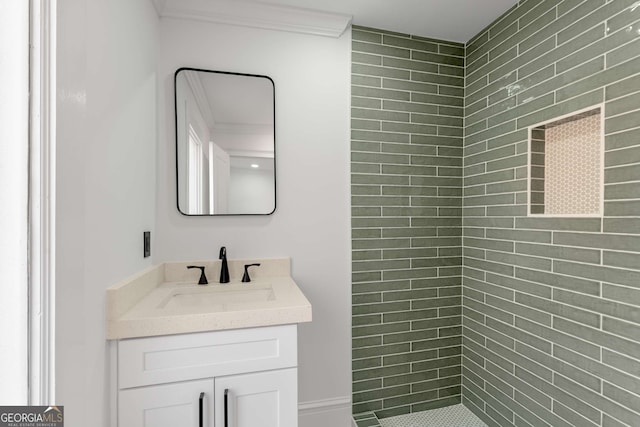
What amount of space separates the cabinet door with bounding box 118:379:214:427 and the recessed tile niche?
174 cm

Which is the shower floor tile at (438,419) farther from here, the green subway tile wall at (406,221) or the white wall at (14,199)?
A: the white wall at (14,199)

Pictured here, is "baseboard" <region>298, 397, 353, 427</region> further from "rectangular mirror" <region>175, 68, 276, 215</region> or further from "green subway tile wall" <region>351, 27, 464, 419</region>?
"rectangular mirror" <region>175, 68, 276, 215</region>

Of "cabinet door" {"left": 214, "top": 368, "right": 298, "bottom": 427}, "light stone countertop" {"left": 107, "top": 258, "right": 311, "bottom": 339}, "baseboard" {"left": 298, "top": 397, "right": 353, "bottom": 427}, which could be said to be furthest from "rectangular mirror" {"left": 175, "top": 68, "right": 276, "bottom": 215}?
"baseboard" {"left": 298, "top": 397, "right": 353, "bottom": 427}

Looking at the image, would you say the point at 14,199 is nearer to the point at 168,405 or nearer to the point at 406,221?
the point at 168,405

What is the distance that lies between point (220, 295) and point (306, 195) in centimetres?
73

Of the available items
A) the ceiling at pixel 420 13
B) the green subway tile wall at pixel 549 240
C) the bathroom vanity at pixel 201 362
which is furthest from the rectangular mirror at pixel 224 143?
the green subway tile wall at pixel 549 240

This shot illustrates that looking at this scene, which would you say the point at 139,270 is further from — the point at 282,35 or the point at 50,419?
the point at 282,35

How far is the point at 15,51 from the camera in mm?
667

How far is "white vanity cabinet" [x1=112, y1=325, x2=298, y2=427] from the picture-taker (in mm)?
1063

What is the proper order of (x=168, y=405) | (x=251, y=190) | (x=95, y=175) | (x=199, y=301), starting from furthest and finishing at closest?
(x=251, y=190)
(x=199, y=301)
(x=168, y=405)
(x=95, y=175)

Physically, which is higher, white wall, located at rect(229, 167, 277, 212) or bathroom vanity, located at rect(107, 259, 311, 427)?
white wall, located at rect(229, 167, 277, 212)

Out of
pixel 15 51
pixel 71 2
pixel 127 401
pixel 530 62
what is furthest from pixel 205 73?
pixel 530 62

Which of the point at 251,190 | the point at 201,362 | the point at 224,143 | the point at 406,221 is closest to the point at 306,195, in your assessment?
the point at 251,190

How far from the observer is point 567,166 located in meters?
1.45
